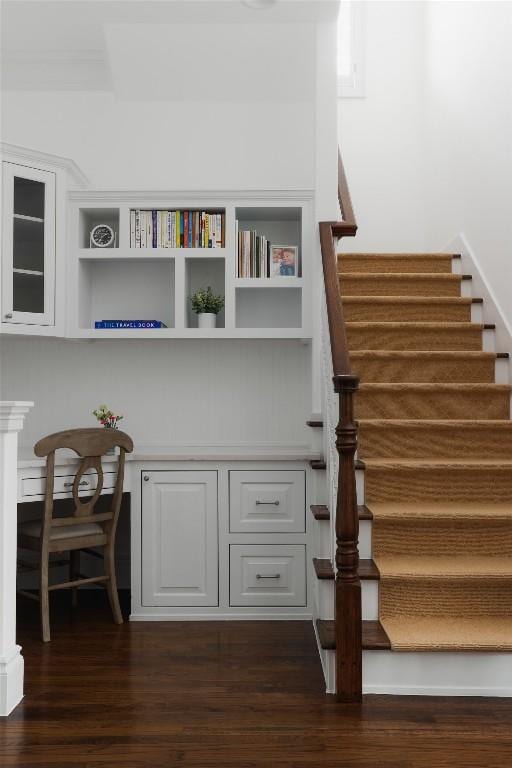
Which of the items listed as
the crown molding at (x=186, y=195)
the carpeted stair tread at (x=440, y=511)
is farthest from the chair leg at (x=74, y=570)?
the crown molding at (x=186, y=195)

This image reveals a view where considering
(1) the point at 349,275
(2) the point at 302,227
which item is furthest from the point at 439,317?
(2) the point at 302,227

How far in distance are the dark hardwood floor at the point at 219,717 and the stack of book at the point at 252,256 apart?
1848mm

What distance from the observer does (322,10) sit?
3492 millimetres

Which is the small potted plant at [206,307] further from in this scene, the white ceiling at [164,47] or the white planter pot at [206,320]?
the white ceiling at [164,47]

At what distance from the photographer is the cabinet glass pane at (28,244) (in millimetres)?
3436

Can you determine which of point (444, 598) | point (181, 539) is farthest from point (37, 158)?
point (444, 598)

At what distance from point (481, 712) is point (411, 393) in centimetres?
144

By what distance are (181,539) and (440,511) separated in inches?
51.4

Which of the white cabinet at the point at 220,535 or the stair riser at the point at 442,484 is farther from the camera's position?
the white cabinet at the point at 220,535

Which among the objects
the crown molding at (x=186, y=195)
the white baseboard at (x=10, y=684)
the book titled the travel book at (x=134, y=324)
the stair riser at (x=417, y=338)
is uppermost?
the crown molding at (x=186, y=195)

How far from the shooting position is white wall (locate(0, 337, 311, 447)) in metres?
3.95

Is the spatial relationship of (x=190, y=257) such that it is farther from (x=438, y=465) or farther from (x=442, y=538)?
(x=442, y=538)

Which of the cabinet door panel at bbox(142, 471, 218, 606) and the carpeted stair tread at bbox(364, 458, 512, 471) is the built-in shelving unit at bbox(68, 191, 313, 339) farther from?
the carpeted stair tread at bbox(364, 458, 512, 471)

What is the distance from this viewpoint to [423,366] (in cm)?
341
